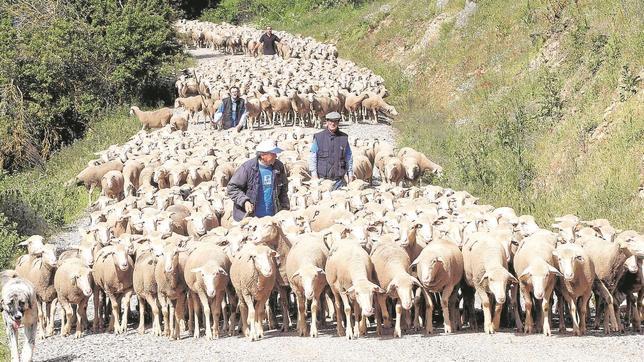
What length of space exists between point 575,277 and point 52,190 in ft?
57.9

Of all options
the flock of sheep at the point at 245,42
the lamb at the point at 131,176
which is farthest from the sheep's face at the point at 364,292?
the flock of sheep at the point at 245,42

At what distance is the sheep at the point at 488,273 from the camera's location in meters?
12.3

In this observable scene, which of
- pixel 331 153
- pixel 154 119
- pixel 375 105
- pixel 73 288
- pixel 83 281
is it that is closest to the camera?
pixel 83 281

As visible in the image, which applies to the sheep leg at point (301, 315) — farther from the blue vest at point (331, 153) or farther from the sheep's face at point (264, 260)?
the blue vest at point (331, 153)

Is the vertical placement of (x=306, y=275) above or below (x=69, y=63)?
below

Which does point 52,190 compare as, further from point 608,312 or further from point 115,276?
point 608,312

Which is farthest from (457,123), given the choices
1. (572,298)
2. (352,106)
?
(572,298)

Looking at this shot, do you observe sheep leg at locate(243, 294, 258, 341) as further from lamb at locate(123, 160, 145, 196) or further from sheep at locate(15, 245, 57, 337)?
lamb at locate(123, 160, 145, 196)

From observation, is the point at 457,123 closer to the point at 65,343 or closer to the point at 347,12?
the point at 65,343

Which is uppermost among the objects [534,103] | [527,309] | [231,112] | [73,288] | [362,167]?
[231,112]

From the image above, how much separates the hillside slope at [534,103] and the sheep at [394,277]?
5.54 m

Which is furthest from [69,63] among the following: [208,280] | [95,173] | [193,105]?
[208,280]

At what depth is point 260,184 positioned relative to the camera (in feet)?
49.2

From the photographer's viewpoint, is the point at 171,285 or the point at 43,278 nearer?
the point at 171,285
